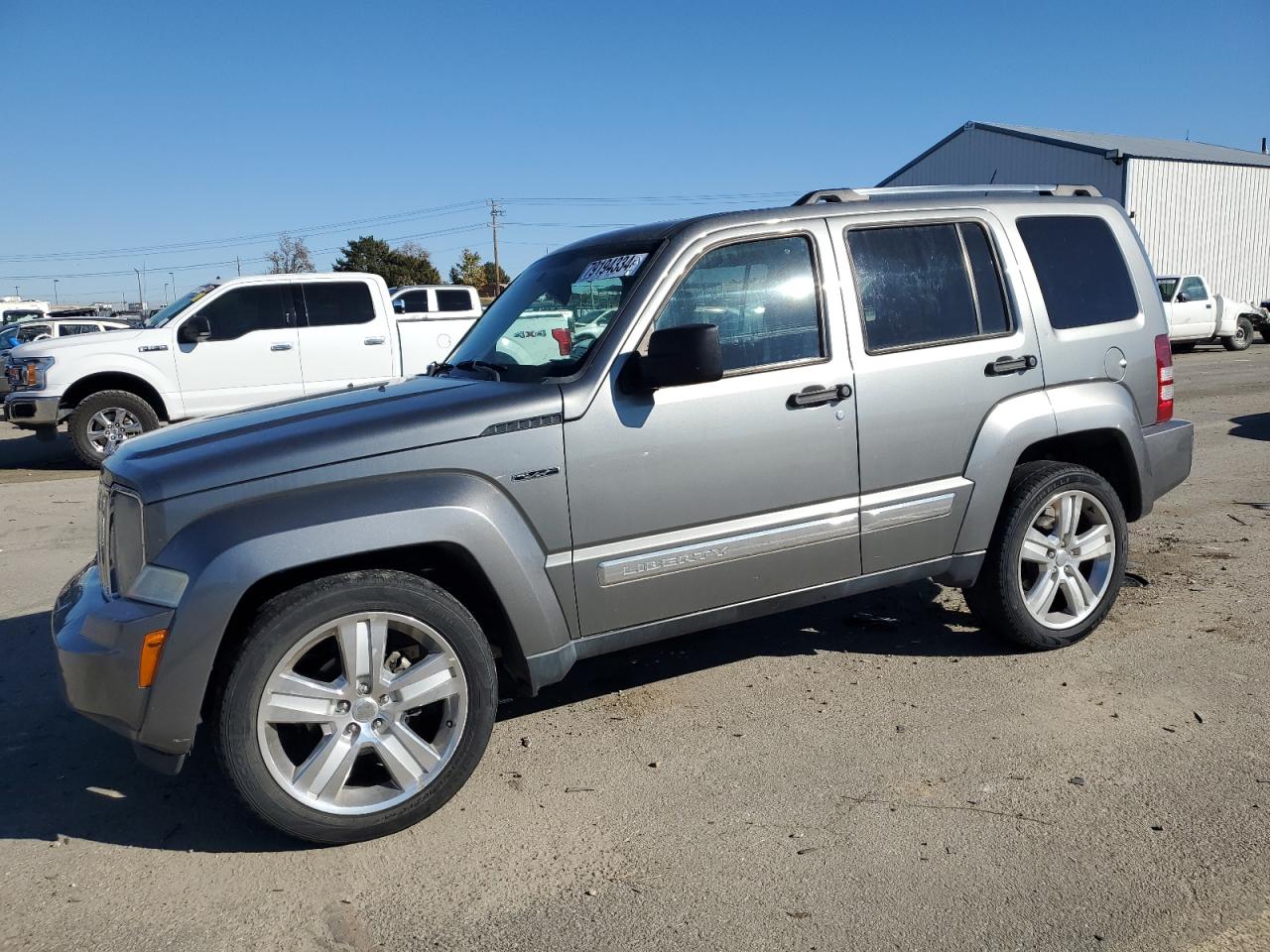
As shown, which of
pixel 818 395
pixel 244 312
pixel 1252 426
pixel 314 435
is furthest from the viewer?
pixel 244 312

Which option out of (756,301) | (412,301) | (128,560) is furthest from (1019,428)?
(412,301)

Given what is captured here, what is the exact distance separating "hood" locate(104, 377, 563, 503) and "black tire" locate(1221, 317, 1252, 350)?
2508 centimetres

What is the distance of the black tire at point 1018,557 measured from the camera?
4418 millimetres

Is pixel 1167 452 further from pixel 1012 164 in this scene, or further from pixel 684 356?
pixel 1012 164

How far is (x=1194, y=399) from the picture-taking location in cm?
1381

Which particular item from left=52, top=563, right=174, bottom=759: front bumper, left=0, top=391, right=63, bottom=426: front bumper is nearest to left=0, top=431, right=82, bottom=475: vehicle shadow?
left=0, top=391, right=63, bottom=426: front bumper

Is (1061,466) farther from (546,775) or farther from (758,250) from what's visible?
(546,775)

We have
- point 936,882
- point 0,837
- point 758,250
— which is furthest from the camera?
point 758,250

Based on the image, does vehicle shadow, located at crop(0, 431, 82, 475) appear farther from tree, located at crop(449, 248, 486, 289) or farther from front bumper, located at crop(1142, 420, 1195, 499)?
tree, located at crop(449, 248, 486, 289)

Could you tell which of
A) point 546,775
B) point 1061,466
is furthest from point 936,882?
point 1061,466

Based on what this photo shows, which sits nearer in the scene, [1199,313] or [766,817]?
[766,817]

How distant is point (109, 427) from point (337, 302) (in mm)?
2869

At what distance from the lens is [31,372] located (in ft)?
36.6

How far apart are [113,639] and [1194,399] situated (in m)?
14.2
